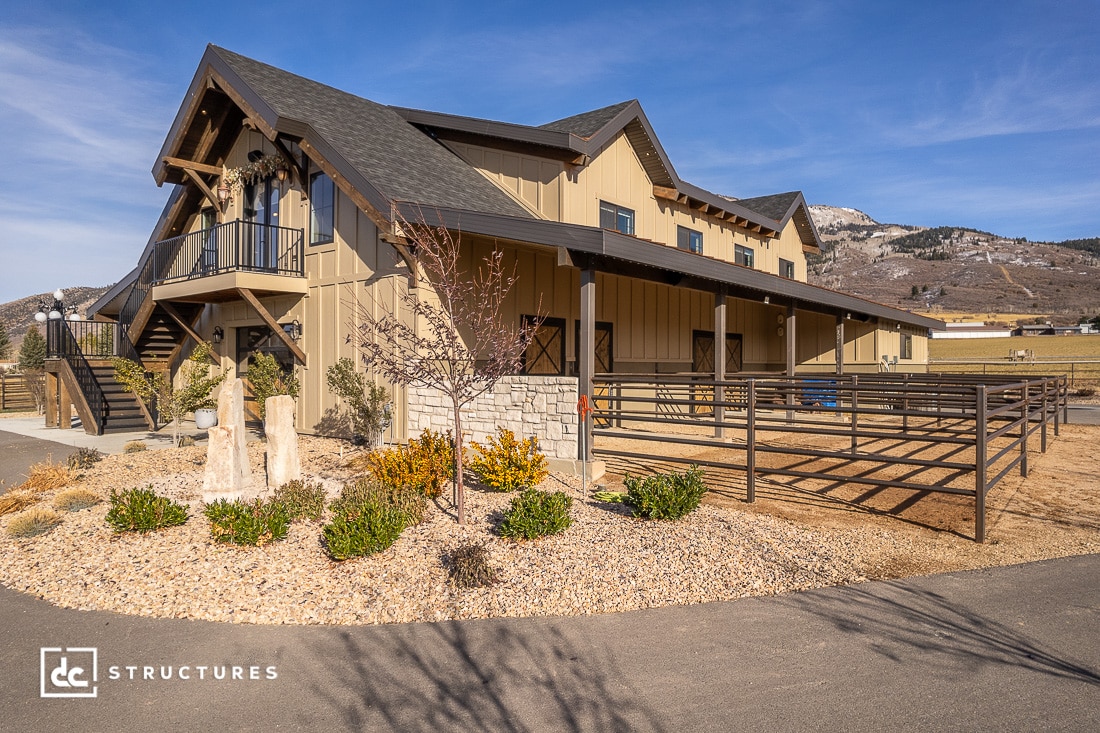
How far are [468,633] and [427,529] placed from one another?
2.63m

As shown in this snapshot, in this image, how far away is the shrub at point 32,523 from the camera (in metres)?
7.52

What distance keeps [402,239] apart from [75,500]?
631 centimetres

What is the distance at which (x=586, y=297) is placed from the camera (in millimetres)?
11398

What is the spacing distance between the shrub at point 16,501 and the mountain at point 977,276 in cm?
12793

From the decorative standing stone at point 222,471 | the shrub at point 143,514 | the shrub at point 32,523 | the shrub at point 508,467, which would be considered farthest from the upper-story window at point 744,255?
the shrub at point 32,523

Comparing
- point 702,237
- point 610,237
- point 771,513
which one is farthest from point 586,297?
point 702,237

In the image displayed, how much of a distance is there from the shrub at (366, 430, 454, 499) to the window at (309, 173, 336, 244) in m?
7.33

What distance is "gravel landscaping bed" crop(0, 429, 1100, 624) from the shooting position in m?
5.54

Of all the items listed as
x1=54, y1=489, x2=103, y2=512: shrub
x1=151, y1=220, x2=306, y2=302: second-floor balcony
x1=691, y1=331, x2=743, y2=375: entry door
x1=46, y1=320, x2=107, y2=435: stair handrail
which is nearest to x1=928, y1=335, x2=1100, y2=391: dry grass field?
x1=691, y1=331, x2=743, y2=375: entry door

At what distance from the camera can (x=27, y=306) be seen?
363ft

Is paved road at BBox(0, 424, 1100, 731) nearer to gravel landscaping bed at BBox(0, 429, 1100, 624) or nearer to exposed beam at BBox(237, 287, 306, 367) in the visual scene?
gravel landscaping bed at BBox(0, 429, 1100, 624)

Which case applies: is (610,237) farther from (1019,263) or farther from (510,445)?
(1019,263)

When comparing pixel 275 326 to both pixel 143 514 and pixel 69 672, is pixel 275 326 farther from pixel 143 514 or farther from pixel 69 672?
pixel 69 672

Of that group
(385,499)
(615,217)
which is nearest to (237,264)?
(385,499)
